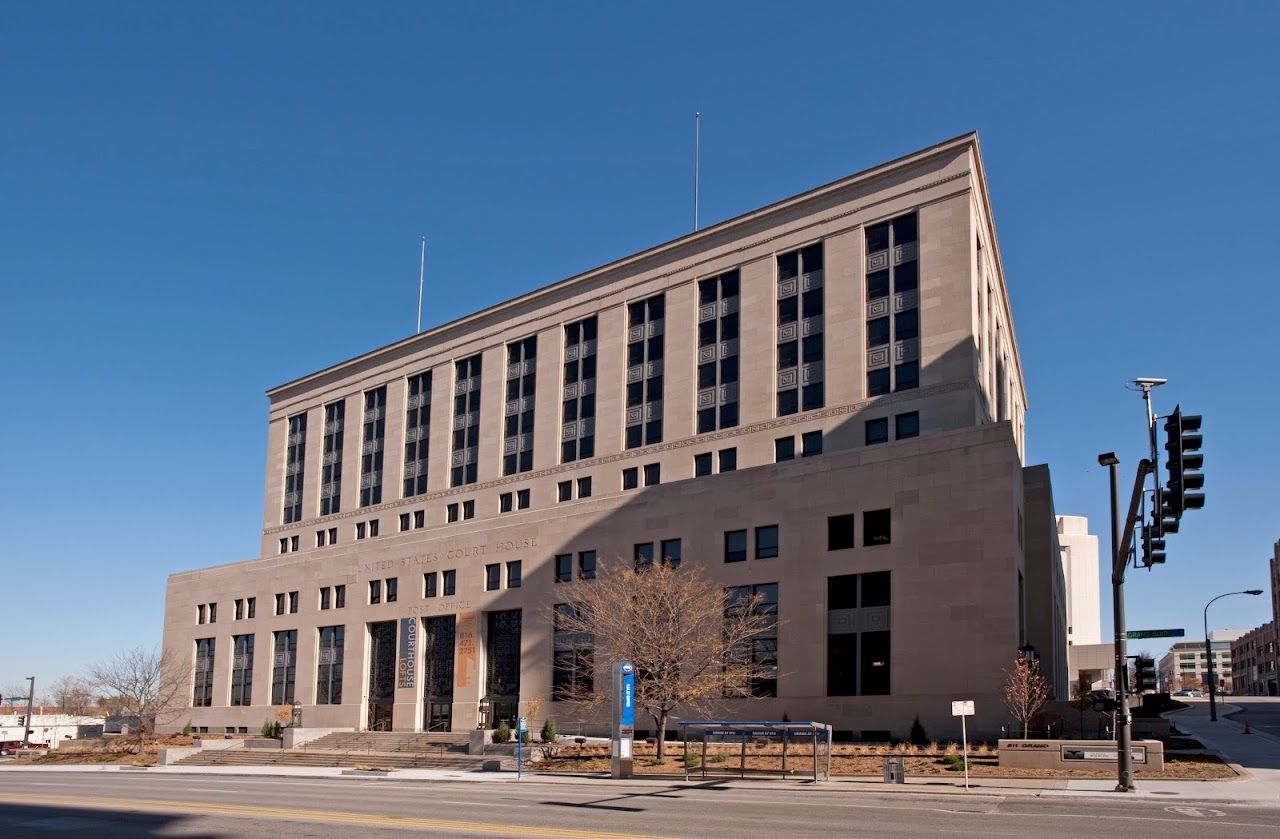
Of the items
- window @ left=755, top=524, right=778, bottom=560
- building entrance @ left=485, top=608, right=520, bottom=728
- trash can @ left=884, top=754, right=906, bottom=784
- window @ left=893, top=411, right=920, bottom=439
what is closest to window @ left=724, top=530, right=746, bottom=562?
window @ left=755, top=524, right=778, bottom=560

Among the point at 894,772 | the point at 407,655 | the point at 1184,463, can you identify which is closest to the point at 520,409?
the point at 407,655

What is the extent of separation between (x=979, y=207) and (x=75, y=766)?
6213 centimetres

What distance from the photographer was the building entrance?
2712 inches

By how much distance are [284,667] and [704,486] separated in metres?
41.5

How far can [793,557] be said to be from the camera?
55969mm

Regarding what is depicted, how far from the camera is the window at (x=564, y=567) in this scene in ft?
219

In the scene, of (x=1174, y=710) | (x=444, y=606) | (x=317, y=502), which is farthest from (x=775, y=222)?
A: (x=1174, y=710)

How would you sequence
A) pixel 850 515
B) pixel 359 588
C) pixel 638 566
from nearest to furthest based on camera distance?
pixel 850 515, pixel 638 566, pixel 359 588

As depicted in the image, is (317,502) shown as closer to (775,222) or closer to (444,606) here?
(444,606)

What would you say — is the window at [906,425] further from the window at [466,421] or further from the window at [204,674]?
the window at [204,674]

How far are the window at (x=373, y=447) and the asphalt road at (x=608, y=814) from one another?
5315cm

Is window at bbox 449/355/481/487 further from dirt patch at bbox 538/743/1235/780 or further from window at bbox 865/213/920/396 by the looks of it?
window at bbox 865/213/920/396

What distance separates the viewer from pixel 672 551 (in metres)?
61.8

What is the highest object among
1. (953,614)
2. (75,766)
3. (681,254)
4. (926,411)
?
(681,254)
